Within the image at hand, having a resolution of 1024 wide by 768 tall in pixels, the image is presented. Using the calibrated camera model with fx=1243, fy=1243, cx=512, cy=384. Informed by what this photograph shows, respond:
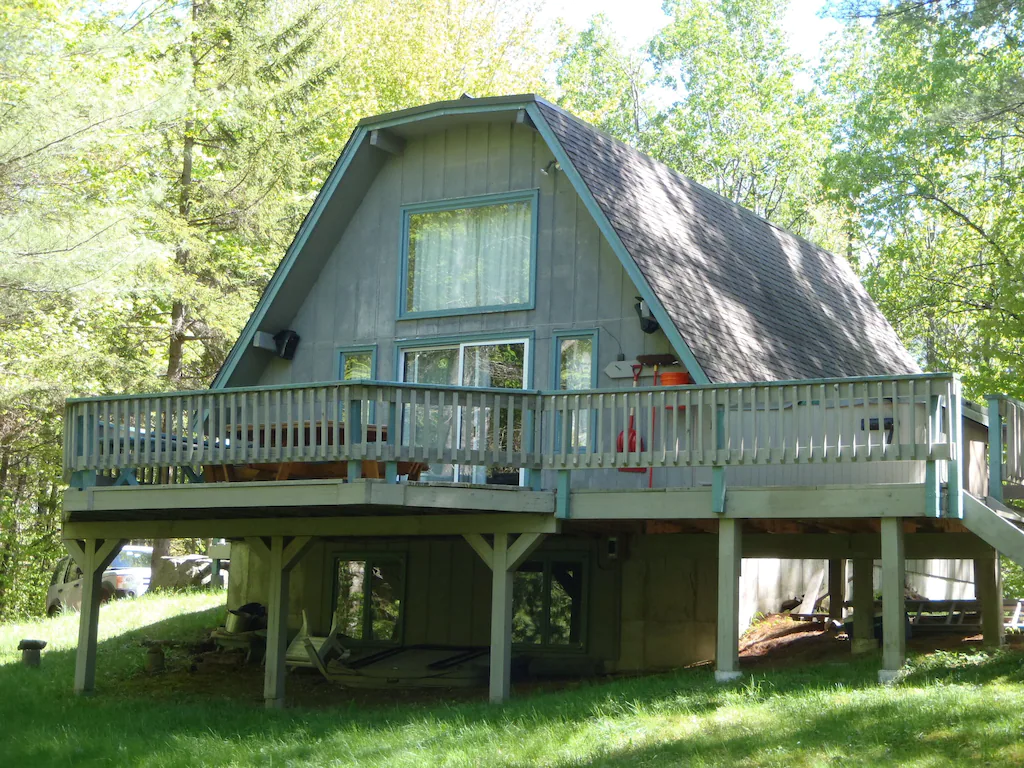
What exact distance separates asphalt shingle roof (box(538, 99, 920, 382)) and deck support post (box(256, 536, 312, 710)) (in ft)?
17.2

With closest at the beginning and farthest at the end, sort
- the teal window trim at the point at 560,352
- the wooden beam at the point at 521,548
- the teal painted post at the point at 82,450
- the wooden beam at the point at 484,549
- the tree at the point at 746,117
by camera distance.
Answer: the wooden beam at the point at 521,548 < the wooden beam at the point at 484,549 < the teal painted post at the point at 82,450 < the teal window trim at the point at 560,352 < the tree at the point at 746,117

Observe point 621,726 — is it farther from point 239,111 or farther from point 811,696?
point 239,111

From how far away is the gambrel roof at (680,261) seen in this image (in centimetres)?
1485

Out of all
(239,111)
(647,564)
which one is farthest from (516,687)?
(239,111)

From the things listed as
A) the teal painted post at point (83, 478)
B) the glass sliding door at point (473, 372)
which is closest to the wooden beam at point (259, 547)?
the teal painted post at point (83, 478)

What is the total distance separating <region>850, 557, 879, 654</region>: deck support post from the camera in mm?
15039

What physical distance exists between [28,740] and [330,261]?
775cm

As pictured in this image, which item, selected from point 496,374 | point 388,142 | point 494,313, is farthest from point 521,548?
point 388,142

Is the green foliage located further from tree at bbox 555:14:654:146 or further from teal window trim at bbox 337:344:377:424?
tree at bbox 555:14:654:146

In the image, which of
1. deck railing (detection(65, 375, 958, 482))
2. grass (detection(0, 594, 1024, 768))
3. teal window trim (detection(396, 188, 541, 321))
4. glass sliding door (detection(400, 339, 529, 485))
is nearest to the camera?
grass (detection(0, 594, 1024, 768))

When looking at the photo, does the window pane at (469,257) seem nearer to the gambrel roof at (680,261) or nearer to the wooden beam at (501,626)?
the gambrel roof at (680,261)

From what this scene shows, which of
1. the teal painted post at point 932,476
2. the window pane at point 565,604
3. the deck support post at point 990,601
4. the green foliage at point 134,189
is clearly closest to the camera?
the teal painted post at point 932,476

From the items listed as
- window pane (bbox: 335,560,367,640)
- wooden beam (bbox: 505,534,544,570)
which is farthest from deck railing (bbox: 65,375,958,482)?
window pane (bbox: 335,560,367,640)

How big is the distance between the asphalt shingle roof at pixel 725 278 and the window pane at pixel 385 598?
6059 mm
